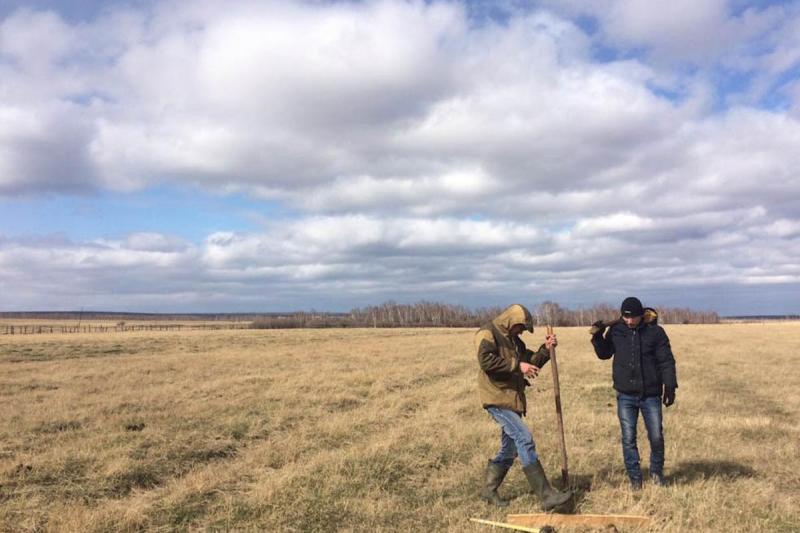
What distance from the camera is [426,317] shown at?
565ft

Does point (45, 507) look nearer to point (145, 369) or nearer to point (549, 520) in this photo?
point (549, 520)

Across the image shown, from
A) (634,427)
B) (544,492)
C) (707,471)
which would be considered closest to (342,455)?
(544,492)

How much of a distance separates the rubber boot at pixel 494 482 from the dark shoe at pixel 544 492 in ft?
1.74

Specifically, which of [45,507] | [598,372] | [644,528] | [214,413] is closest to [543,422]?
[644,528]

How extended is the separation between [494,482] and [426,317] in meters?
166

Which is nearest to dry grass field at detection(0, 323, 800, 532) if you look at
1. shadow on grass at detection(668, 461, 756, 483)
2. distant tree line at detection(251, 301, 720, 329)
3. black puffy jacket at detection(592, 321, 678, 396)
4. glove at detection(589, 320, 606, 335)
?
shadow on grass at detection(668, 461, 756, 483)

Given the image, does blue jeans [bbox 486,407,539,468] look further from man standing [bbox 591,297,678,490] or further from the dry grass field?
man standing [bbox 591,297,678,490]

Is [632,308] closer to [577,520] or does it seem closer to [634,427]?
[634,427]

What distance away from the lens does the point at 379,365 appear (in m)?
25.6

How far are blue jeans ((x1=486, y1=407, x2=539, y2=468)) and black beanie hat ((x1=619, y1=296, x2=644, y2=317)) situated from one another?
2080mm

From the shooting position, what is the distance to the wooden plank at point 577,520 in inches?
250

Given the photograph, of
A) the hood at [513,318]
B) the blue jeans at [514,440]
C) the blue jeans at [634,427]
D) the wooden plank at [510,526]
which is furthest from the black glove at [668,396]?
the wooden plank at [510,526]

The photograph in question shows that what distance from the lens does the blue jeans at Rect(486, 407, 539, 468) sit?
22.0ft

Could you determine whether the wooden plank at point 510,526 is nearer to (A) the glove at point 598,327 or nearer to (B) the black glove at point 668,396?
(B) the black glove at point 668,396
